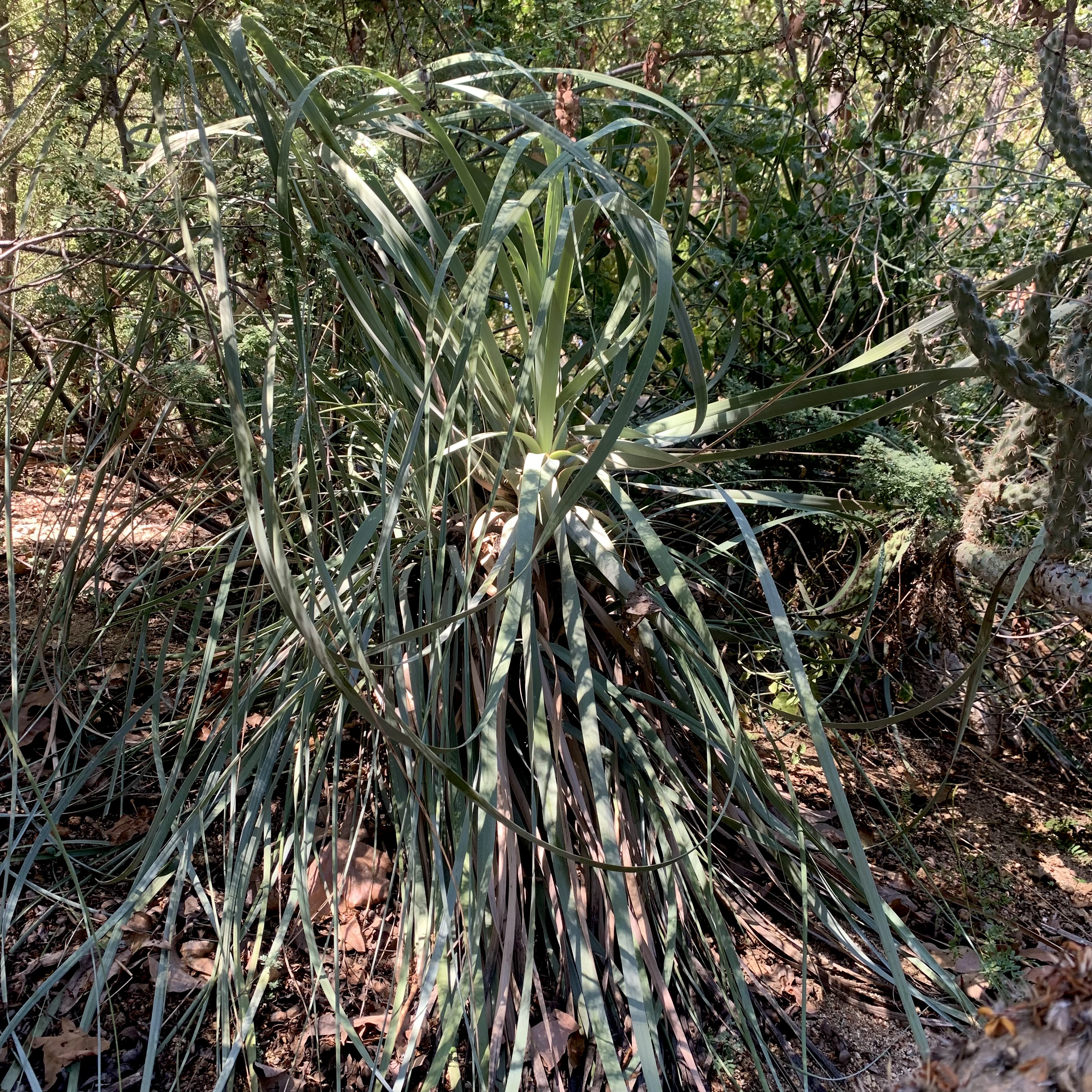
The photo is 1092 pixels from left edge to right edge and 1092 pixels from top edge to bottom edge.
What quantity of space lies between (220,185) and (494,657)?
123cm

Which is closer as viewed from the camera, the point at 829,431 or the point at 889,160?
the point at 829,431

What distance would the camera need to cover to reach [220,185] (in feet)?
6.15

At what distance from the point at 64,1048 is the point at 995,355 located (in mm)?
1733

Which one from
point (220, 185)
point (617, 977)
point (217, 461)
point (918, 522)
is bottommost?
point (617, 977)

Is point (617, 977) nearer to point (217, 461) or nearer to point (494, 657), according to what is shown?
point (494, 657)

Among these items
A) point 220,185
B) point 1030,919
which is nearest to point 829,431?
point 1030,919

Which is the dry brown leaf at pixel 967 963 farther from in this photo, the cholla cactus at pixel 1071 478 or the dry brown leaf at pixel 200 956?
the dry brown leaf at pixel 200 956

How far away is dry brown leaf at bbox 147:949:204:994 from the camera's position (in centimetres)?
143

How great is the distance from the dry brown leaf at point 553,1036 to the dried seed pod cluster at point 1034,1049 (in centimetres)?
90

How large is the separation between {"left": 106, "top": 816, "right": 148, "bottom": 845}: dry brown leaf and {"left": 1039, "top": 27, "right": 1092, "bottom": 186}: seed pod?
7.33 ft

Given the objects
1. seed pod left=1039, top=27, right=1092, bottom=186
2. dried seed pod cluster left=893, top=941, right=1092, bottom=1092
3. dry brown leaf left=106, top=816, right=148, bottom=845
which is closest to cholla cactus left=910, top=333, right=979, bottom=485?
seed pod left=1039, top=27, right=1092, bottom=186

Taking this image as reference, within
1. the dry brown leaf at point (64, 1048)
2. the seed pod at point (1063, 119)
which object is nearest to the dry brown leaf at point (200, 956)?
the dry brown leaf at point (64, 1048)

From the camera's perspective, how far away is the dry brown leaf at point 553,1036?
4.53 feet

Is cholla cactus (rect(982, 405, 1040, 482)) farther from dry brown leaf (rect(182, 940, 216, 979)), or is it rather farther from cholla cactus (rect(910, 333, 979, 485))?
dry brown leaf (rect(182, 940, 216, 979))
